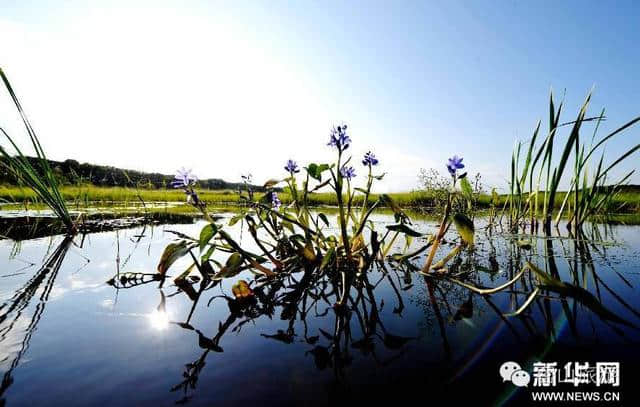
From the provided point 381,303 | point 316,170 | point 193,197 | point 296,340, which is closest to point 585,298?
point 381,303

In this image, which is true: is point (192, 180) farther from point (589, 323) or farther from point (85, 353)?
point (589, 323)

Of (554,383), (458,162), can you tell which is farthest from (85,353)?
(458,162)

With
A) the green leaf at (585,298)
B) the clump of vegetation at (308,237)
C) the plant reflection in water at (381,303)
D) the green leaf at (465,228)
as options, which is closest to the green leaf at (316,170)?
the clump of vegetation at (308,237)

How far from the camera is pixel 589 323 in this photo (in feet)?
3.85

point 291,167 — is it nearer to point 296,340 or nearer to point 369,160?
point 369,160

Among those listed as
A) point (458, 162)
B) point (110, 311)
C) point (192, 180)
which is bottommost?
point (110, 311)

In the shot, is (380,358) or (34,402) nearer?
(34,402)

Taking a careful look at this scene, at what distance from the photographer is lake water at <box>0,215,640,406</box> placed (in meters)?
0.81

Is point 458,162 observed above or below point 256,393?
above

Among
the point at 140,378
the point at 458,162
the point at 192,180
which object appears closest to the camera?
the point at 140,378

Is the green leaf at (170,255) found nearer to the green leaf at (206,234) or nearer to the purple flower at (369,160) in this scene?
the green leaf at (206,234)

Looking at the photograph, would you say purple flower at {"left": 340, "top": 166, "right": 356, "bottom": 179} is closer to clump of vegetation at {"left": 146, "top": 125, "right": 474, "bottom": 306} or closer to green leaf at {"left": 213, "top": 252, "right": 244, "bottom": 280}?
clump of vegetation at {"left": 146, "top": 125, "right": 474, "bottom": 306}

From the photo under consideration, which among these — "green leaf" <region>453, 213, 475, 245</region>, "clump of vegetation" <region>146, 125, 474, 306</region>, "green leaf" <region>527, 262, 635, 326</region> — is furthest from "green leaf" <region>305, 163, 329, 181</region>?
"green leaf" <region>527, 262, 635, 326</region>

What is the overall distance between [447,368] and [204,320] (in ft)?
3.08
